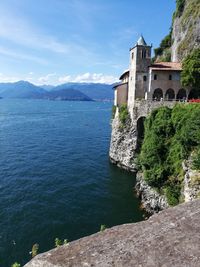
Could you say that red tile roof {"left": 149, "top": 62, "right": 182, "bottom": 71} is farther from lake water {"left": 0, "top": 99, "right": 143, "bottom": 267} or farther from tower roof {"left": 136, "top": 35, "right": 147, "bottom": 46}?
lake water {"left": 0, "top": 99, "right": 143, "bottom": 267}

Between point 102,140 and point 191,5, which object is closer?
point 191,5

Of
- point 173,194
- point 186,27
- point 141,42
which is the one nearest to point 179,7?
point 186,27

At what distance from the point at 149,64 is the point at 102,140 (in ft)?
119

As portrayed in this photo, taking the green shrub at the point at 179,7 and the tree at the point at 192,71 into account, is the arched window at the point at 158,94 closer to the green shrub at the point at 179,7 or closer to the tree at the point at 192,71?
the tree at the point at 192,71

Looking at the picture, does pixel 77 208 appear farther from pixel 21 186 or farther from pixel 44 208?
pixel 21 186

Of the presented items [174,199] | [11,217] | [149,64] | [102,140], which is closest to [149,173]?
[174,199]

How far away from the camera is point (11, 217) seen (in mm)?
34375

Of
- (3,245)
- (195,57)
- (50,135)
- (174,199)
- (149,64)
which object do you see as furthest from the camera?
(50,135)

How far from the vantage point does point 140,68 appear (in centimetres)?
5116

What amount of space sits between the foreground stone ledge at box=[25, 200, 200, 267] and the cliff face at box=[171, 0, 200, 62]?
5359cm

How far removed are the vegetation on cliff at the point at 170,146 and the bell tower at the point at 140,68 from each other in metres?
8.95

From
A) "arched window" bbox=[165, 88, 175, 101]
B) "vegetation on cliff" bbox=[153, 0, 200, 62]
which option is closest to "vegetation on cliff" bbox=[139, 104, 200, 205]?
"arched window" bbox=[165, 88, 175, 101]

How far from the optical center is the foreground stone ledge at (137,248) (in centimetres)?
881

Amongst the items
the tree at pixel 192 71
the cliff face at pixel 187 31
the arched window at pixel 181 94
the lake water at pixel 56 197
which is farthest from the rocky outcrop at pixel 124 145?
the cliff face at pixel 187 31
